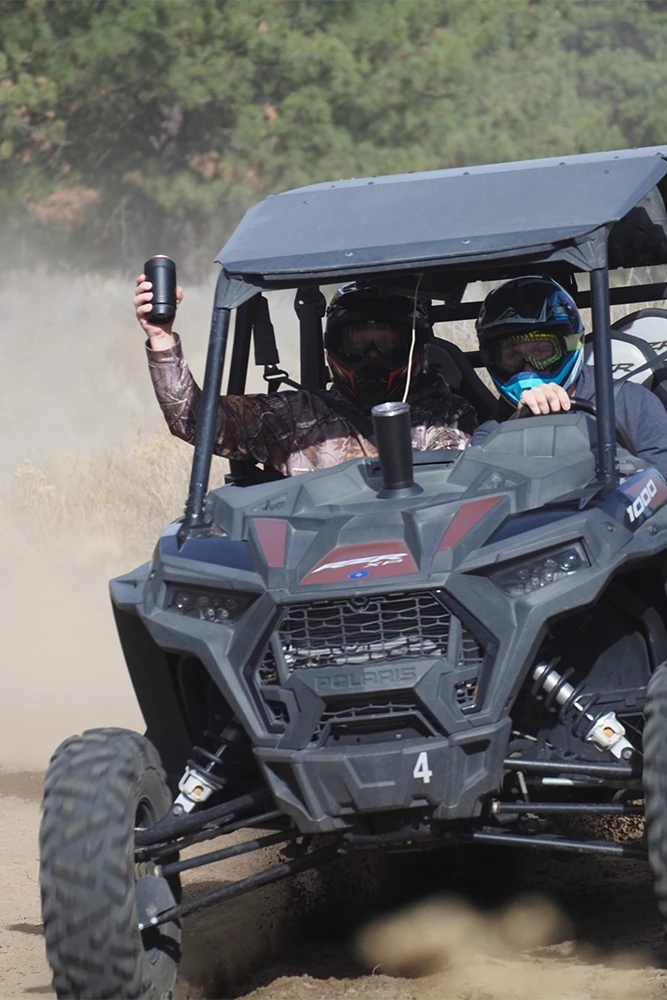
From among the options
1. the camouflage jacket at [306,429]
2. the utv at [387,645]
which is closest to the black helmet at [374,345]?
the camouflage jacket at [306,429]

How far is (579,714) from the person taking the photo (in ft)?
14.3

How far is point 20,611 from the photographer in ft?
39.6

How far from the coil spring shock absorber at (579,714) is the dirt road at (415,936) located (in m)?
0.58

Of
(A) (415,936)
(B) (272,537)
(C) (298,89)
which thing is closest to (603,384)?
(B) (272,537)

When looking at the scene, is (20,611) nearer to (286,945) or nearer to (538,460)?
(286,945)

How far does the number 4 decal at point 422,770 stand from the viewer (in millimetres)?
3938

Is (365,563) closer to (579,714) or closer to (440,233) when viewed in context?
(579,714)

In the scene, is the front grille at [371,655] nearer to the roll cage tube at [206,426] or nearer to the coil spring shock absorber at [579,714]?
the coil spring shock absorber at [579,714]

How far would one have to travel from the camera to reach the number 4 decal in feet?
12.9

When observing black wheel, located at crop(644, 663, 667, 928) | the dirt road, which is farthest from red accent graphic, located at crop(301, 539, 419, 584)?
the dirt road

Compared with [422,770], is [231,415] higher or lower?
higher

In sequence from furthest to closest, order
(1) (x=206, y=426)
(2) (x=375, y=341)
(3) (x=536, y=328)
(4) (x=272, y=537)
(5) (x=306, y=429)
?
(5) (x=306, y=429) → (2) (x=375, y=341) → (3) (x=536, y=328) → (1) (x=206, y=426) → (4) (x=272, y=537)

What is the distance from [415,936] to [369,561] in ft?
4.80

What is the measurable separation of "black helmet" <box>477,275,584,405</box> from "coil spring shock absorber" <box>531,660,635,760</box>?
3.88 feet
